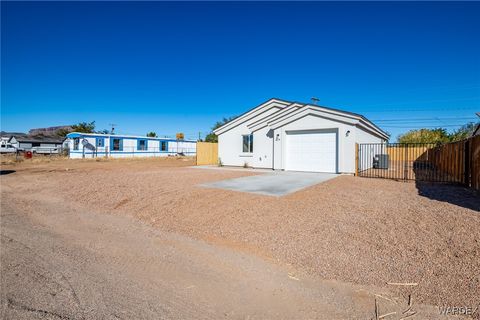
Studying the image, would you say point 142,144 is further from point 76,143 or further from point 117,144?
point 76,143

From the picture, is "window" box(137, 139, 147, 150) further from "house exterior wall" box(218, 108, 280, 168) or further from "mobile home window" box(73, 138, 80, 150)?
"house exterior wall" box(218, 108, 280, 168)

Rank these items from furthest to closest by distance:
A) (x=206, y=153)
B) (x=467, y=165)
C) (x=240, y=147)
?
(x=206, y=153) → (x=240, y=147) → (x=467, y=165)

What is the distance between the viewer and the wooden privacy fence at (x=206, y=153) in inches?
900

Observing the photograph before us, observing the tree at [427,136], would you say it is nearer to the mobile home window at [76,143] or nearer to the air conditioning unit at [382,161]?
the air conditioning unit at [382,161]

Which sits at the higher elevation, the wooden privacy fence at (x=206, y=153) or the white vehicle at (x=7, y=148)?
the white vehicle at (x=7, y=148)

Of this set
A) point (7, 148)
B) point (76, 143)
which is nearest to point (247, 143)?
point (76, 143)

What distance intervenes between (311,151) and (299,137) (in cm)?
114

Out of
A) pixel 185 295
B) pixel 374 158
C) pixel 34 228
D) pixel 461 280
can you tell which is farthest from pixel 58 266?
pixel 374 158

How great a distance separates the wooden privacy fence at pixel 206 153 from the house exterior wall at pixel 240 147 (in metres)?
2.24

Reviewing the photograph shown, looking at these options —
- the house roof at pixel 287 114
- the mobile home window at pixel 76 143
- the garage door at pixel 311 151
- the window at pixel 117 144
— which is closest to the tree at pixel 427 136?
the house roof at pixel 287 114

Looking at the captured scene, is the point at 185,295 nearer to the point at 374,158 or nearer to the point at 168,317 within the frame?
the point at 168,317

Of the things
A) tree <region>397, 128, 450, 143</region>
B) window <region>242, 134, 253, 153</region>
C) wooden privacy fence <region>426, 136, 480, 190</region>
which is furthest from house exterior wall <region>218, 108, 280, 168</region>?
tree <region>397, 128, 450, 143</region>

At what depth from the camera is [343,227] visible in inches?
208

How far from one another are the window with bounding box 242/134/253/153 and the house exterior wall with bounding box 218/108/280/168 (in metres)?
0.22
